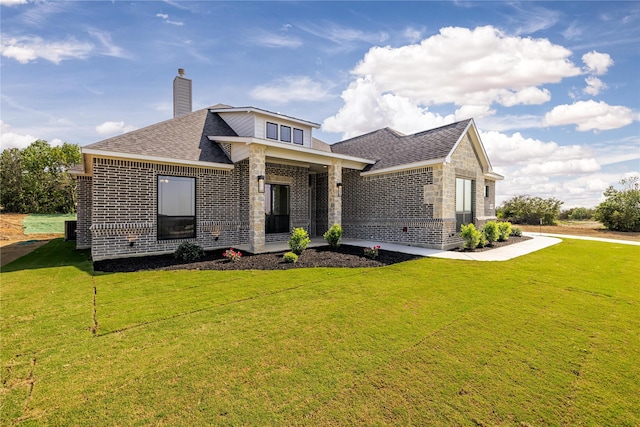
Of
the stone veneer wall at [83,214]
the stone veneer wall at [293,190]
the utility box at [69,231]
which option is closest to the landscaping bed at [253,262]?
the stone veneer wall at [293,190]

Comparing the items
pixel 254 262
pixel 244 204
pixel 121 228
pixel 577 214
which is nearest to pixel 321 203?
pixel 244 204

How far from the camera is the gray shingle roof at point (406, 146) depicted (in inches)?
488

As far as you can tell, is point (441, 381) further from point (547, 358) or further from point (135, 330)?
point (135, 330)

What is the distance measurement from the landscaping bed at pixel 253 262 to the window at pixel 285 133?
19.2 feet

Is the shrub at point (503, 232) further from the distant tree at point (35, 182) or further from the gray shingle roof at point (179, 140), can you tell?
the distant tree at point (35, 182)

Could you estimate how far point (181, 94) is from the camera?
15.6m

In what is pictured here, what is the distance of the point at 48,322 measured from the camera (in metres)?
4.46

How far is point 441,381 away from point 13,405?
4174 millimetres

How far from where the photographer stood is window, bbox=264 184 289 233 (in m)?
13.5

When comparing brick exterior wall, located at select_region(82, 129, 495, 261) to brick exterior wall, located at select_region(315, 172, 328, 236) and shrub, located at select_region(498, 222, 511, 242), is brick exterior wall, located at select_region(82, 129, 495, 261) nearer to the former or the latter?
brick exterior wall, located at select_region(315, 172, 328, 236)

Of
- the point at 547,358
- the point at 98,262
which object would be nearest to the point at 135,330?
the point at 547,358

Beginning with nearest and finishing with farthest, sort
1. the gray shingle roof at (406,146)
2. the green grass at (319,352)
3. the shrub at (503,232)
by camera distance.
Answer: the green grass at (319,352) → the gray shingle roof at (406,146) → the shrub at (503,232)

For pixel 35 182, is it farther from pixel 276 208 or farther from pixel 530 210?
pixel 530 210

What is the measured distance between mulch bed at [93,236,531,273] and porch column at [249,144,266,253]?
0.62 m
